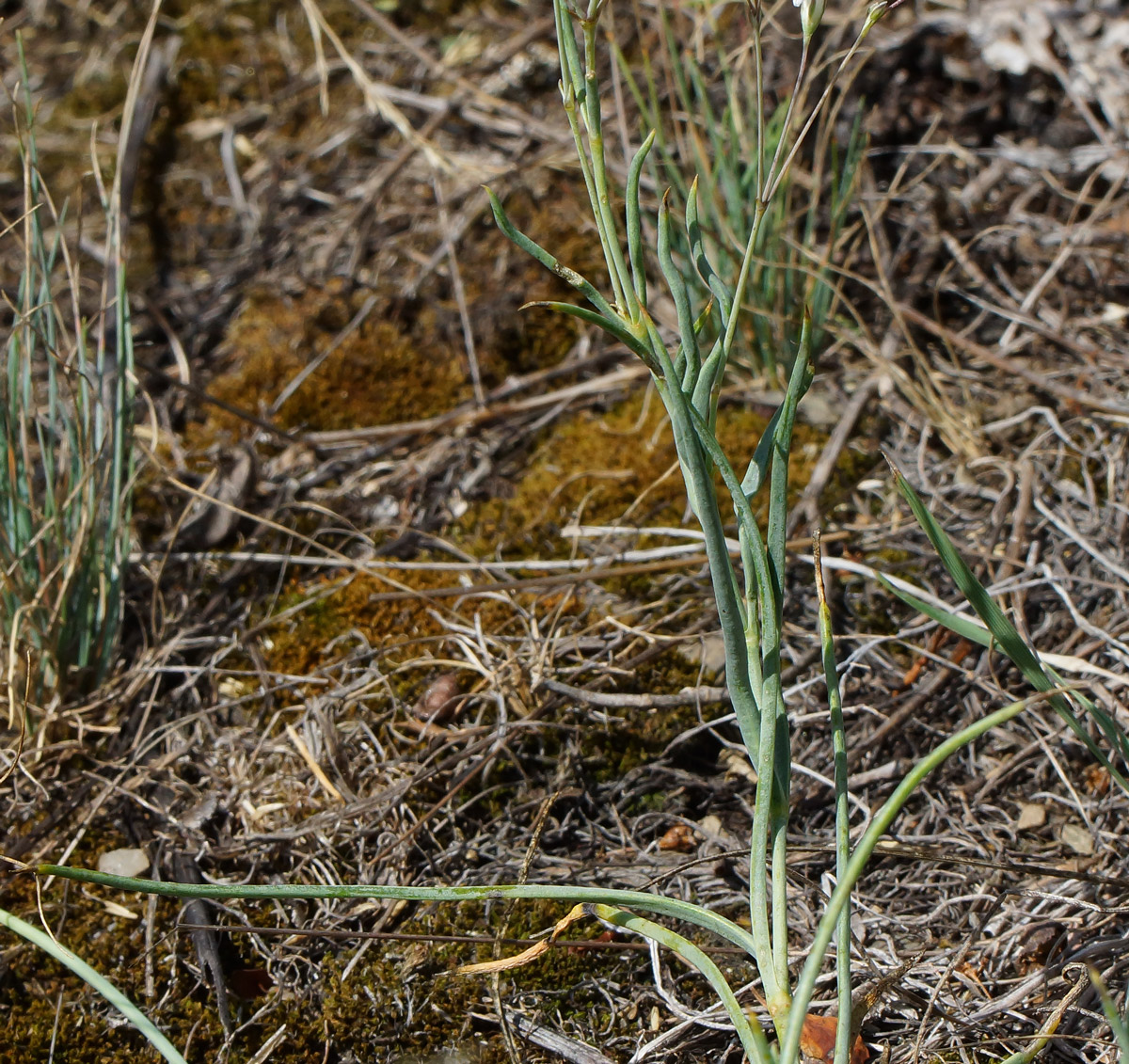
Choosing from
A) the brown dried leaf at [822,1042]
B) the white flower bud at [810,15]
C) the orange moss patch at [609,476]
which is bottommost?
the brown dried leaf at [822,1042]

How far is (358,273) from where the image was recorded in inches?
88.2

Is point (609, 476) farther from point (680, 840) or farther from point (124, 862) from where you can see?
point (124, 862)

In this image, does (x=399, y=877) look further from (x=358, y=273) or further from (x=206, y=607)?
(x=358, y=273)

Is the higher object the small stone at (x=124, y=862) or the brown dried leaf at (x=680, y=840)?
the brown dried leaf at (x=680, y=840)

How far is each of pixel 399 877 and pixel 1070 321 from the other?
1.70 metres

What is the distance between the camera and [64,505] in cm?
146

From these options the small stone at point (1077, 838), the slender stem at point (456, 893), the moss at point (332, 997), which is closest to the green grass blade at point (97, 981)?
the slender stem at point (456, 893)

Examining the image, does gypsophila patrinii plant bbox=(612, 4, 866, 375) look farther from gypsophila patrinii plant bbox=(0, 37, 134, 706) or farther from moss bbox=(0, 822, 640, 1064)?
moss bbox=(0, 822, 640, 1064)

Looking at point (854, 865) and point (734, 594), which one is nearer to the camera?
point (854, 865)

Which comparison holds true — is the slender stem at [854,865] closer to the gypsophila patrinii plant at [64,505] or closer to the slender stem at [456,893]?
the slender stem at [456,893]

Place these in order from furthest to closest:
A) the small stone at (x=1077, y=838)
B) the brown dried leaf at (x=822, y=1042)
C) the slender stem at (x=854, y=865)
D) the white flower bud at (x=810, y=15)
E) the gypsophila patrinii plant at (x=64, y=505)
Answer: the gypsophila patrinii plant at (x=64, y=505)
the small stone at (x=1077, y=838)
the brown dried leaf at (x=822, y=1042)
the white flower bud at (x=810, y=15)
the slender stem at (x=854, y=865)

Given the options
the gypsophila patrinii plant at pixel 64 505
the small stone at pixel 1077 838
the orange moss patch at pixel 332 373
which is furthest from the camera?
the orange moss patch at pixel 332 373

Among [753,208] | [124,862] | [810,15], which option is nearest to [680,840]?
[124,862]

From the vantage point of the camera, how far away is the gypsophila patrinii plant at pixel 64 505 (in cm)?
144
